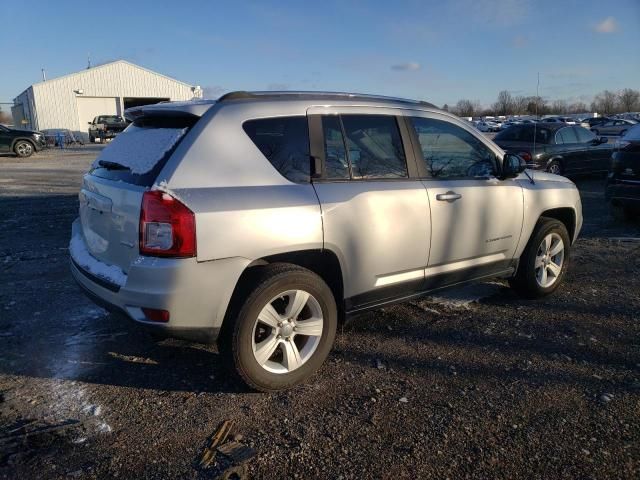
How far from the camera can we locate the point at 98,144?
119ft

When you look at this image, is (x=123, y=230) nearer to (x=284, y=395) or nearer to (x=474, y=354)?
(x=284, y=395)

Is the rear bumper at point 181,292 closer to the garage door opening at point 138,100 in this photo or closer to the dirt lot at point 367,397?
the dirt lot at point 367,397

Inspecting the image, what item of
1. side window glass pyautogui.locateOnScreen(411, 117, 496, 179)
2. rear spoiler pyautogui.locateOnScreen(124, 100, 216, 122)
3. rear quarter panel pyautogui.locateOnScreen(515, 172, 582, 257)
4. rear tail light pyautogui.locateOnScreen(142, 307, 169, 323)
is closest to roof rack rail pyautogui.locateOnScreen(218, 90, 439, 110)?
rear spoiler pyautogui.locateOnScreen(124, 100, 216, 122)

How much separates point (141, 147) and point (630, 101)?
408ft

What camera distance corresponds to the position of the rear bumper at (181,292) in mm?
2801

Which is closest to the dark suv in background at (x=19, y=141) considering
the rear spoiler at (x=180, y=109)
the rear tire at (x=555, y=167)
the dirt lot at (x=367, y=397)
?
the dirt lot at (x=367, y=397)

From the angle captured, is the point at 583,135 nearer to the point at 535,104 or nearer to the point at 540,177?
the point at 535,104

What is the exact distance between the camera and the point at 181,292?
9.24ft

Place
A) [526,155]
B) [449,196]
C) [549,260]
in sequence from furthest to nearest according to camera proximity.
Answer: [526,155]
[549,260]
[449,196]

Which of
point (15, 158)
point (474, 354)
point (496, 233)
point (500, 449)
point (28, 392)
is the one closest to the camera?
point (500, 449)

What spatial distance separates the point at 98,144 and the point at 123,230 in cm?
3694

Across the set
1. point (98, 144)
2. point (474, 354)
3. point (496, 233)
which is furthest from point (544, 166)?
point (98, 144)

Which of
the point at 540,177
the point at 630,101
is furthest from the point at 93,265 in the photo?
the point at 630,101

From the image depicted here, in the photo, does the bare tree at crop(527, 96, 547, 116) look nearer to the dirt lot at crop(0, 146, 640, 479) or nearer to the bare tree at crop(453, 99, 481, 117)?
the dirt lot at crop(0, 146, 640, 479)
